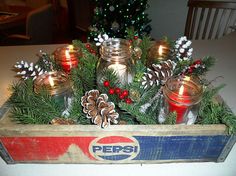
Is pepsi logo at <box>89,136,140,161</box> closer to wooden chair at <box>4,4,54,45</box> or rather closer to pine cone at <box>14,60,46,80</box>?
pine cone at <box>14,60,46,80</box>

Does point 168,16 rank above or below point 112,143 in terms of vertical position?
below

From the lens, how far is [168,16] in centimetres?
255

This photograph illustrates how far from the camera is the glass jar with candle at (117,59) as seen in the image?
50 centimetres

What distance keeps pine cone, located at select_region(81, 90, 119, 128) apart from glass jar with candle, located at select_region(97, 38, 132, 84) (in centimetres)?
8

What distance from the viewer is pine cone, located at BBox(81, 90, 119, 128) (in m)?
0.43

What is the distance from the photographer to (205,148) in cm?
48

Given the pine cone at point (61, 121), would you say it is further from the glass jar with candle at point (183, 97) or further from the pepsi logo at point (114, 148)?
the glass jar with candle at point (183, 97)

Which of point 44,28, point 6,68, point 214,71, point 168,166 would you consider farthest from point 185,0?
point 168,166

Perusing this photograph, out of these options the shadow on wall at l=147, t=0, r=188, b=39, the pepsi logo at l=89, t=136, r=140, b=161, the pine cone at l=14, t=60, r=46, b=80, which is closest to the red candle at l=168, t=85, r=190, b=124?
the pepsi logo at l=89, t=136, r=140, b=161

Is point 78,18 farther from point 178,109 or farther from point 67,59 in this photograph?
point 178,109

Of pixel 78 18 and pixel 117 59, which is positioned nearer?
pixel 117 59

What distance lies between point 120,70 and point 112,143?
183mm

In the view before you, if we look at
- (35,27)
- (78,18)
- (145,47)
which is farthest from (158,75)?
(78,18)

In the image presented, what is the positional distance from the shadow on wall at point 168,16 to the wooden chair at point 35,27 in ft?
4.17
